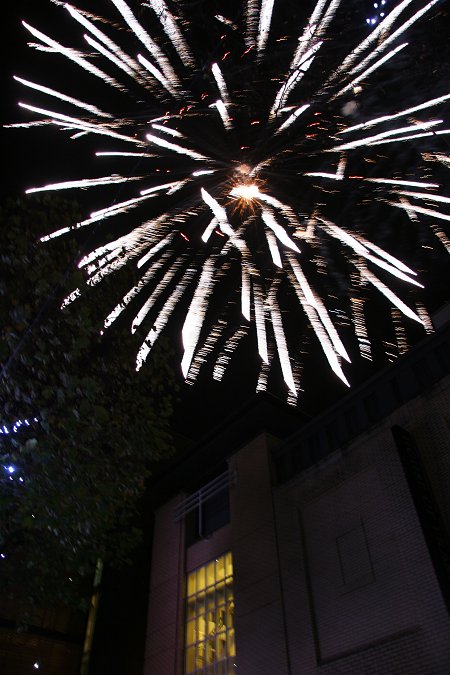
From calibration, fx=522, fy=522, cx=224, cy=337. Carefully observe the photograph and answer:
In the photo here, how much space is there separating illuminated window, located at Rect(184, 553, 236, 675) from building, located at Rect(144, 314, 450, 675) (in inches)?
1.9

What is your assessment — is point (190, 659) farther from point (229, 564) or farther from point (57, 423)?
point (57, 423)

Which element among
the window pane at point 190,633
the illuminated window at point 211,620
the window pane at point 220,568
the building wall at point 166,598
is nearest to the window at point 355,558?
the illuminated window at point 211,620

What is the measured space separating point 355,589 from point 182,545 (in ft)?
27.5

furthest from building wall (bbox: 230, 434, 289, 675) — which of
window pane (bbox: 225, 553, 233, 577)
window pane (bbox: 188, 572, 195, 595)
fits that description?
window pane (bbox: 188, 572, 195, 595)

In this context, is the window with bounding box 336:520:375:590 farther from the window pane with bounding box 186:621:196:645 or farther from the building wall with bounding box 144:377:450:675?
the window pane with bounding box 186:621:196:645

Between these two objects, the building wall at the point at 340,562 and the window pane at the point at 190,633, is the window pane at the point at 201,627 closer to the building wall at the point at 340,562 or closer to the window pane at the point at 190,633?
the window pane at the point at 190,633

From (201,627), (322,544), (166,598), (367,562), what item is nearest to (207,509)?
(166,598)

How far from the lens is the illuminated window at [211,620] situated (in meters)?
16.7

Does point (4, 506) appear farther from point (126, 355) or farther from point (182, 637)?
point (182, 637)

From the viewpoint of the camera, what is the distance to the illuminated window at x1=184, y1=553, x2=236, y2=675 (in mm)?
16703

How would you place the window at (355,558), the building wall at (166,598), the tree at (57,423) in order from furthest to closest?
1. the building wall at (166,598)
2. the window at (355,558)
3. the tree at (57,423)

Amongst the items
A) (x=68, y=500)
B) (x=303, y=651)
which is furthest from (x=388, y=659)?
(x=68, y=500)

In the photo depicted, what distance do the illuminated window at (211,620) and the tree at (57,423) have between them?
6.41 metres

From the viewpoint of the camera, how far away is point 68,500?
1120 cm
